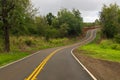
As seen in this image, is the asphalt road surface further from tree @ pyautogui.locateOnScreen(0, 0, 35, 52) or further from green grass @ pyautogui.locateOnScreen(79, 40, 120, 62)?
tree @ pyautogui.locateOnScreen(0, 0, 35, 52)

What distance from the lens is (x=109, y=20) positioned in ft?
322

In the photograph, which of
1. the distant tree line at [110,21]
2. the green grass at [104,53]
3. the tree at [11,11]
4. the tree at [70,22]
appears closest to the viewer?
the green grass at [104,53]

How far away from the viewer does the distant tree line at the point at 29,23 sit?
43312mm

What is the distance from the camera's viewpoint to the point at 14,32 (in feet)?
204

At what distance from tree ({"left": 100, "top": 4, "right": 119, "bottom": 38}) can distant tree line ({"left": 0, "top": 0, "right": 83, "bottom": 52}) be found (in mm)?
13434

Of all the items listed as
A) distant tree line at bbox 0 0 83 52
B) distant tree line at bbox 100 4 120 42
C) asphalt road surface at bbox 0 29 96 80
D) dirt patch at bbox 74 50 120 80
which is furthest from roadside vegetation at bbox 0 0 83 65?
distant tree line at bbox 100 4 120 42

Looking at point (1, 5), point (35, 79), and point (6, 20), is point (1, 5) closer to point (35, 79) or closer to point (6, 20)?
point (6, 20)

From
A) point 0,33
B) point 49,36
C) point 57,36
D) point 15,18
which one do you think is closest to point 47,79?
point 15,18

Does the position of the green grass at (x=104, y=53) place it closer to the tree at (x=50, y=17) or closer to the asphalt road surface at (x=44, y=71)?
the asphalt road surface at (x=44, y=71)

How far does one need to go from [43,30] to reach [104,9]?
27371mm

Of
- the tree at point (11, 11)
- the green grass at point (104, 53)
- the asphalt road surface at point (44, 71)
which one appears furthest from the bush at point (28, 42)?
the asphalt road surface at point (44, 71)

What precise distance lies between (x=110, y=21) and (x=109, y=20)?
0.71 meters

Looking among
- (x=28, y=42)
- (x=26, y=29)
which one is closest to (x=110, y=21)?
(x=26, y=29)

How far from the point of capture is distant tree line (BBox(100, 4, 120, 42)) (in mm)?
96688
